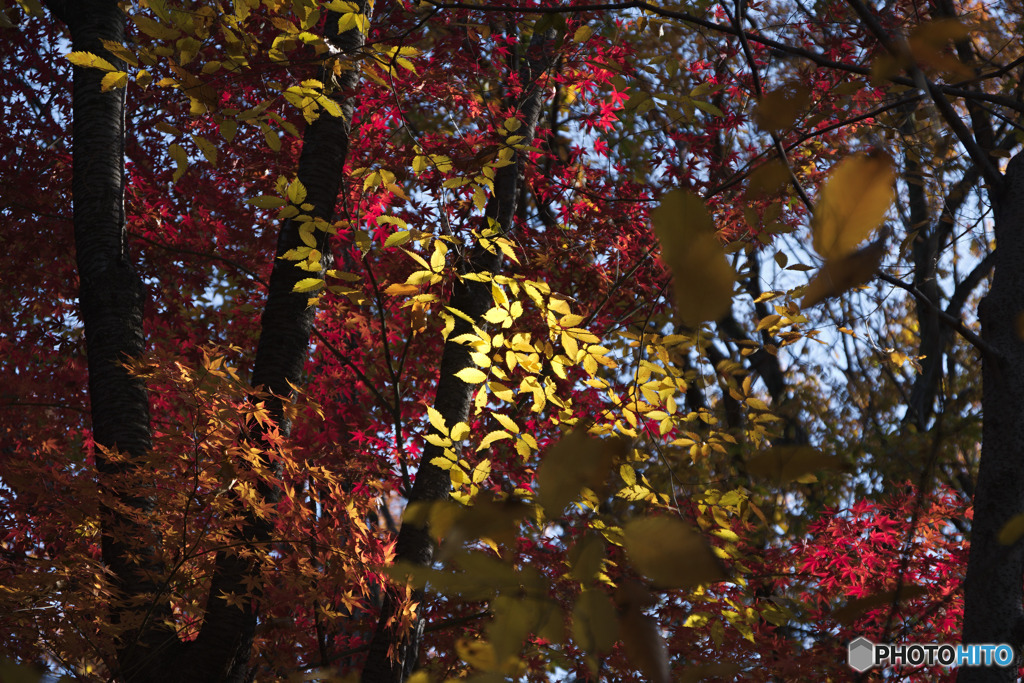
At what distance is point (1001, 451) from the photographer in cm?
147

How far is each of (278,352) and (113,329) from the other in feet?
2.34

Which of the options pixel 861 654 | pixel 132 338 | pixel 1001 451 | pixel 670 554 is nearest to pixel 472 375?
pixel 861 654

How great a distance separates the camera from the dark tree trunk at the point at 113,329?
2.39 m

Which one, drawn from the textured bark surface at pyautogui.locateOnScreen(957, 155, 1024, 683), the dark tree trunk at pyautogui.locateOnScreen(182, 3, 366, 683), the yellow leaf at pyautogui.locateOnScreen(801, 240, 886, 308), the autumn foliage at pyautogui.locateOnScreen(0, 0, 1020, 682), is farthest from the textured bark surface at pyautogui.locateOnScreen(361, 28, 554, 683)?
the yellow leaf at pyautogui.locateOnScreen(801, 240, 886, 308)

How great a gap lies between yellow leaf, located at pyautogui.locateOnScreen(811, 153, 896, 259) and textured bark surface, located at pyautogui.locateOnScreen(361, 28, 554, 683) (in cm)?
186

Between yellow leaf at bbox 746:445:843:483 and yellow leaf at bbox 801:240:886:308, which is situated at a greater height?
yellow leaf at bbox 801:240:886:308

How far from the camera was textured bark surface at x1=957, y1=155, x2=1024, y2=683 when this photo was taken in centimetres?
135

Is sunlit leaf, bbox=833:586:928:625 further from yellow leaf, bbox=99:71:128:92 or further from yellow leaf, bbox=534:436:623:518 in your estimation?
yellow leaf, bbox=99:71:128:92

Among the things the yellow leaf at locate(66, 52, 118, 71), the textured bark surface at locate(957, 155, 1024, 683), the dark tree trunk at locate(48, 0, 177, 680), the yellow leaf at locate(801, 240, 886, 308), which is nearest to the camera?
the yellow leaf at locate(801, 240, 886, 308)

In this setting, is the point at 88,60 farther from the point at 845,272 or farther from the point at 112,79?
the point at 845,272

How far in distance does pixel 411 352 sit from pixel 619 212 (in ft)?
5.16

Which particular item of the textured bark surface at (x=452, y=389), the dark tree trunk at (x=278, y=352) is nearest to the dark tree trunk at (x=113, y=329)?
the dark tree trunk at (x=278, y=352)

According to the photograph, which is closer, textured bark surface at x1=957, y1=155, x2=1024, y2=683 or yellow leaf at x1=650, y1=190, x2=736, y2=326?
yellow leaf at x1=650, y1=190, x2=736, y2=326

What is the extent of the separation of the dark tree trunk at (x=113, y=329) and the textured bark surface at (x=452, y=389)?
0.77 m
